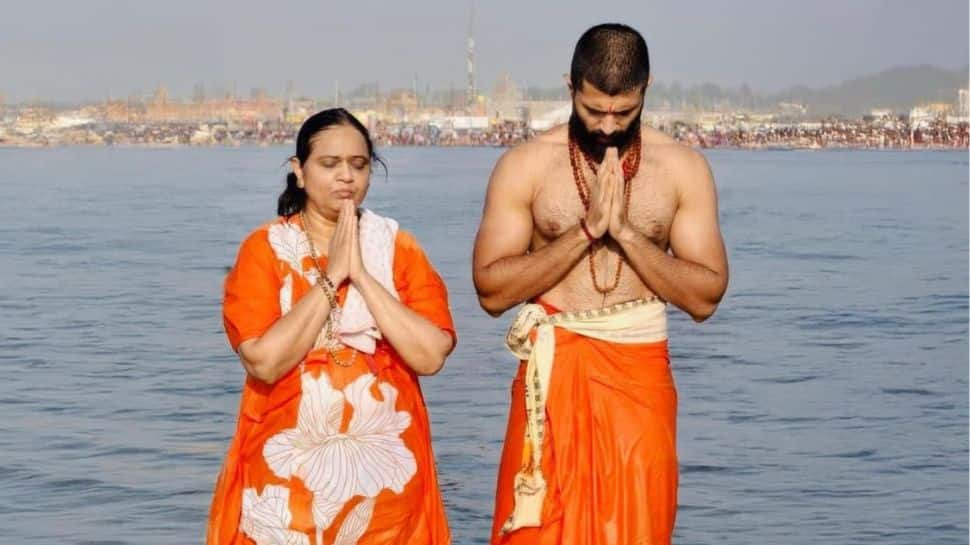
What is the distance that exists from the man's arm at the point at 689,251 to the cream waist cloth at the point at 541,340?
0.28 feet

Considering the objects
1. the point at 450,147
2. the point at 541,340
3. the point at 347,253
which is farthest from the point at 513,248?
the point at 450,147

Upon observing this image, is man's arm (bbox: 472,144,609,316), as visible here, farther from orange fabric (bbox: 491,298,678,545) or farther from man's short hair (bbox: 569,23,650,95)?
man's short hair (bbox: 569,23,650,95)

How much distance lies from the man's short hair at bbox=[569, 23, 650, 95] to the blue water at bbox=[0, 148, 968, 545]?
438 cm

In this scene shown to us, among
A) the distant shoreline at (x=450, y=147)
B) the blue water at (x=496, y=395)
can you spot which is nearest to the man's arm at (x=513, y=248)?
the blue water at (x=496, y=395)

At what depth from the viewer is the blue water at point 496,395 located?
9.91 metres

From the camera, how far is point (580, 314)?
5434 millimetres

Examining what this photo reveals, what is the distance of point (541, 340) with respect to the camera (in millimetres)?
5434

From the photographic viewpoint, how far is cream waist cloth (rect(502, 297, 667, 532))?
5406mm

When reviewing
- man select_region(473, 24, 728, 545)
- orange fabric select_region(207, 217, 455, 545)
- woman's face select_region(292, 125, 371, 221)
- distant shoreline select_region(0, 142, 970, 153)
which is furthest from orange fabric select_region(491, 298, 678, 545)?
distant shoreline select_region(0, 142, 970, 153)

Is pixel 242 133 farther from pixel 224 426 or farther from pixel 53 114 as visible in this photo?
pixel 224 426

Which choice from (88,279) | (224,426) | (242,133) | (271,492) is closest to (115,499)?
(224,426)

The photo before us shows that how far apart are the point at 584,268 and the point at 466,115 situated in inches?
7405

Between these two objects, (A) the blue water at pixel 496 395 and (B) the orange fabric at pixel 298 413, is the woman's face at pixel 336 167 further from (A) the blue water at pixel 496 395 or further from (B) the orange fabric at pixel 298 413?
(A) the blue water at pixel 496 395

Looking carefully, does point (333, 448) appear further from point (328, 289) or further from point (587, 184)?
point (587, 184)
